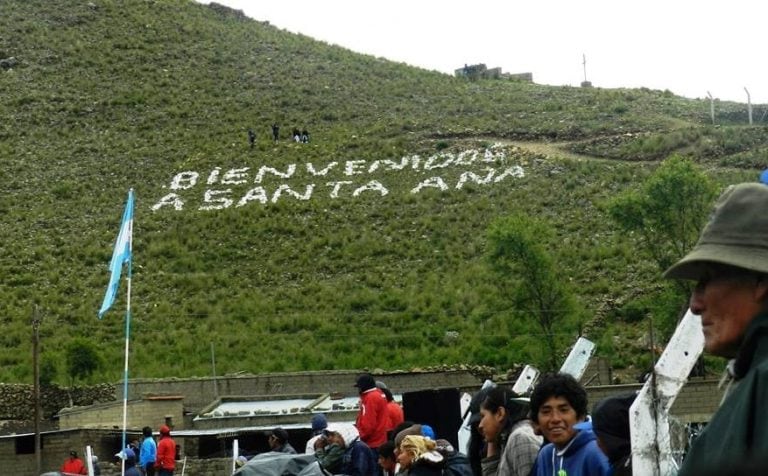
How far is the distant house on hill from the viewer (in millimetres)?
95188

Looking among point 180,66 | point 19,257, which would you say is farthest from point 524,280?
point 180,66

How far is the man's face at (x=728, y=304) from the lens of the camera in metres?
3.19

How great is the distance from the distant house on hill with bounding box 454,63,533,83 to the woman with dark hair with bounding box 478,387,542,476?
3381 inches

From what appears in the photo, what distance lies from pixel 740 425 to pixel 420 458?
18.9 ft

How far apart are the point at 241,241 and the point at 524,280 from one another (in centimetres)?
1998

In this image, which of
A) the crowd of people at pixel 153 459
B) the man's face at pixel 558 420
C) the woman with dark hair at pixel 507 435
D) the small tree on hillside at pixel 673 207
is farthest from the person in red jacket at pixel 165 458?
the small tree on hillside at pixel 673 207

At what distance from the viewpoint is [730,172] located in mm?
56250

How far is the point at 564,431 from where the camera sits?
22.7 feet

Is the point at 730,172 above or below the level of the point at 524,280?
above

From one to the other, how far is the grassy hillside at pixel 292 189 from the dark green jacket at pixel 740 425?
32962 millimetres

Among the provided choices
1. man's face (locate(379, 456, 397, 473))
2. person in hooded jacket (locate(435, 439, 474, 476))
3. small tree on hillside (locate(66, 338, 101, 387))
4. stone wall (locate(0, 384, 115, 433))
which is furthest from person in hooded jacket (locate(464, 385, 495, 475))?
small tree on hillside (locate(66, 338, 101, 387))

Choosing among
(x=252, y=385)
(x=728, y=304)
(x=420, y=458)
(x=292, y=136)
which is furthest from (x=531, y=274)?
(x=292, y=136)

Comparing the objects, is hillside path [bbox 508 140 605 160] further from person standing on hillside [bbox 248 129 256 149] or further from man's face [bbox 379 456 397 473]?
man's face [bbox 379 456 397 473]

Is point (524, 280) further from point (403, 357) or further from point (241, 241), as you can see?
point (241, 241)
